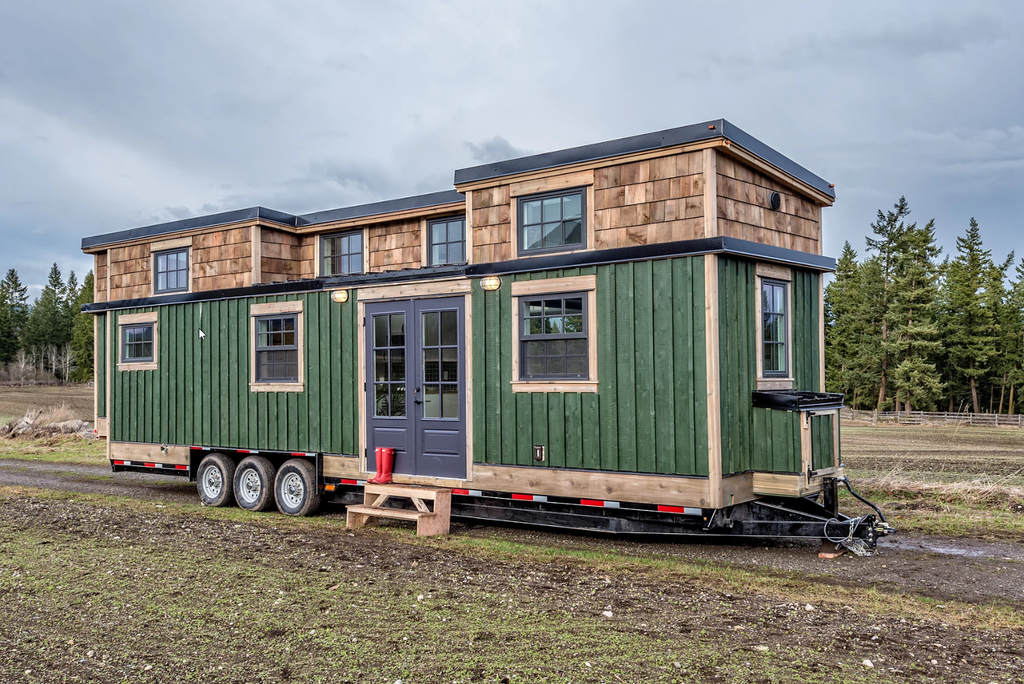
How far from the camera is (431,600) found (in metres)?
6.35

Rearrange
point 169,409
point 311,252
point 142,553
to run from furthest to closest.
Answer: point 311,252 → point 169,409 → point 142,553

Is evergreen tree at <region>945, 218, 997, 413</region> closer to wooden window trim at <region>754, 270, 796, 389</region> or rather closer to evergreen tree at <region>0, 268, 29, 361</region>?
wooden window trim at <region>754, 270, 796, 389</region>

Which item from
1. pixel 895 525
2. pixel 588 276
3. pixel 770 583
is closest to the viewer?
pixel 770 583

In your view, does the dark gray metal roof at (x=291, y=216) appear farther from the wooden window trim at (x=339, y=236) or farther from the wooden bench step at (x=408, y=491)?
the wooden bench step at (x=408, y=491)

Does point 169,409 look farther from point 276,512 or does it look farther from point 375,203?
point 375,203

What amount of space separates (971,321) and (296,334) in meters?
48.2

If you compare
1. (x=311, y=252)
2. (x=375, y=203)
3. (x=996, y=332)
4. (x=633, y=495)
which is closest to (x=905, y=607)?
(x=633, y=495)

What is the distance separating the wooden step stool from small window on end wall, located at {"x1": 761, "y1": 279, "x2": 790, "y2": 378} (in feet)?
13.4

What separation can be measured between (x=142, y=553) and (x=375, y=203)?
23.0 ft

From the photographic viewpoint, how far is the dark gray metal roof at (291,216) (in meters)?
12.7

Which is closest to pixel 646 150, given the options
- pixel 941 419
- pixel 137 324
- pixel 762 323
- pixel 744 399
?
pixel 762 323

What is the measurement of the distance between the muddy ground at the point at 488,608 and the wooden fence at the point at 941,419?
34.5 metres

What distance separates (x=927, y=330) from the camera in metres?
44.3

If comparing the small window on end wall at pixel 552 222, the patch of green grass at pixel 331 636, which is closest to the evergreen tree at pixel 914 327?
the small window on end wall at pixel 552 222
